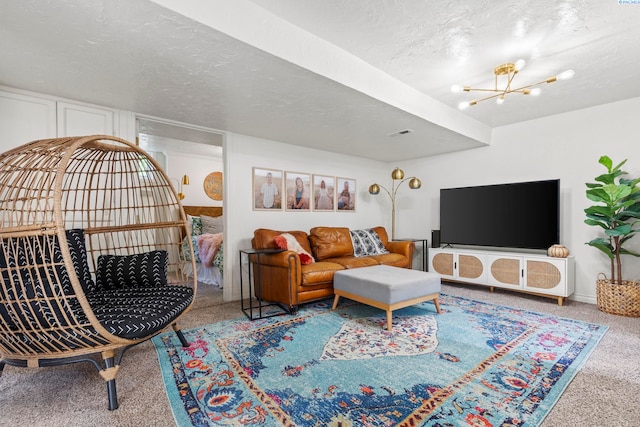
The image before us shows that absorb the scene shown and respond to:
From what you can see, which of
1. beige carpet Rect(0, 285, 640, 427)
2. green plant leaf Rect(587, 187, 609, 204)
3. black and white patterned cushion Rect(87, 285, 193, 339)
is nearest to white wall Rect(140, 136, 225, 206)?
black and white patterned cushion Rect(87, 285, 193, 339)

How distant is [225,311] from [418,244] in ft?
11.5

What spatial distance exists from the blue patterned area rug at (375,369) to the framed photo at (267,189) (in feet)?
5.46

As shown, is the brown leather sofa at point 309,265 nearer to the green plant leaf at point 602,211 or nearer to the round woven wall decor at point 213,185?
the green plant leaf at point 602,211

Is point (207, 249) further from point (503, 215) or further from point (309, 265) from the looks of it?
point (503, 215)

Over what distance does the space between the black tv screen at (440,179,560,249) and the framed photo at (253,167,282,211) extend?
8.73ft

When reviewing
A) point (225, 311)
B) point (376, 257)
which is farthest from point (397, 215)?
point (225, 311)

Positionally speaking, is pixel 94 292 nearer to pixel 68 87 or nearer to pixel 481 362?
pixel 68 87

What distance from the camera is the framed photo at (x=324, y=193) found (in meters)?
4.73

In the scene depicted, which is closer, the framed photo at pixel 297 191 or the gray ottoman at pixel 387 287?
the gray ottoman at pixel 387 287

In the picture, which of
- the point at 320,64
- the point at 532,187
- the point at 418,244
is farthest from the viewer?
the point at 418,244

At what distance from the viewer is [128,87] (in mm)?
2508

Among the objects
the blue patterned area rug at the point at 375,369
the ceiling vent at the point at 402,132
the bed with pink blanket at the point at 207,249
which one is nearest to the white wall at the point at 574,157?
the blue patterned area rug at the point at 375,369

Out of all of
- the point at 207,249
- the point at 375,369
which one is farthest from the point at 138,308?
the point at 207,249

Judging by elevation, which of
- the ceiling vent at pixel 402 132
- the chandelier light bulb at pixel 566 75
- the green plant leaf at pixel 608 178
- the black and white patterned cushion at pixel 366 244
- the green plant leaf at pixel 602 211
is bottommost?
the black and white patterned cushion at pixel 366 244
